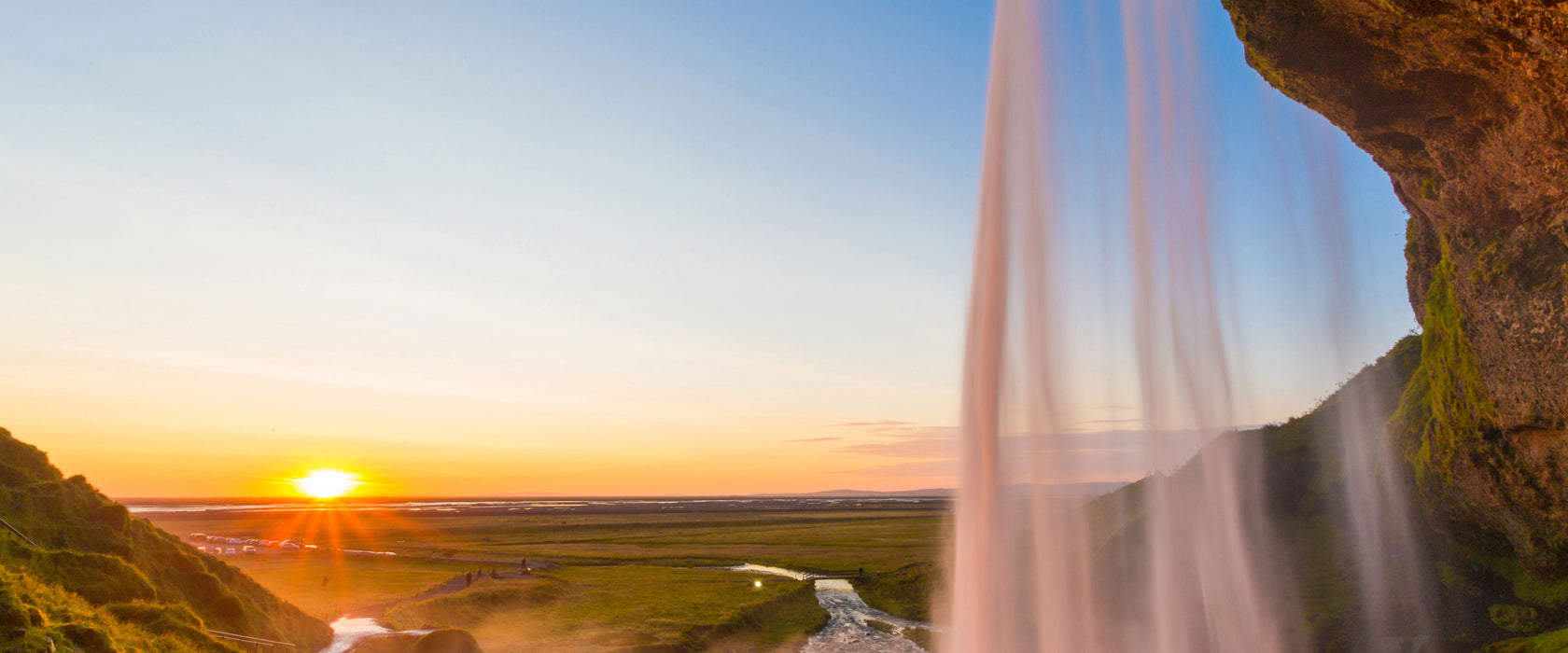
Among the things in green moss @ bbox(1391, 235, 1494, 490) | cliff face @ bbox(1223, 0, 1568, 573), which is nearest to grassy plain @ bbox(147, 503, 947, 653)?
green moss @ bbox(1391, 235, 1494, 490)

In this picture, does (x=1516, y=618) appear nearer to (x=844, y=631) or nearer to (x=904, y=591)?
(x=844, y=631)

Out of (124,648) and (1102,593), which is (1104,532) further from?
(124,648)

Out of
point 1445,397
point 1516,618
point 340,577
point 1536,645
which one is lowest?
point 340,577

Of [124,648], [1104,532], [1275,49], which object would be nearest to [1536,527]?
[1275,49]

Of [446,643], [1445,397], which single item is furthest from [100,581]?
[1445,397]

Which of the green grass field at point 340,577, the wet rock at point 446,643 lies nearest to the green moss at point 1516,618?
the wet rock at point 446,643

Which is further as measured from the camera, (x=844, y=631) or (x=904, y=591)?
(x=904, y=591)
